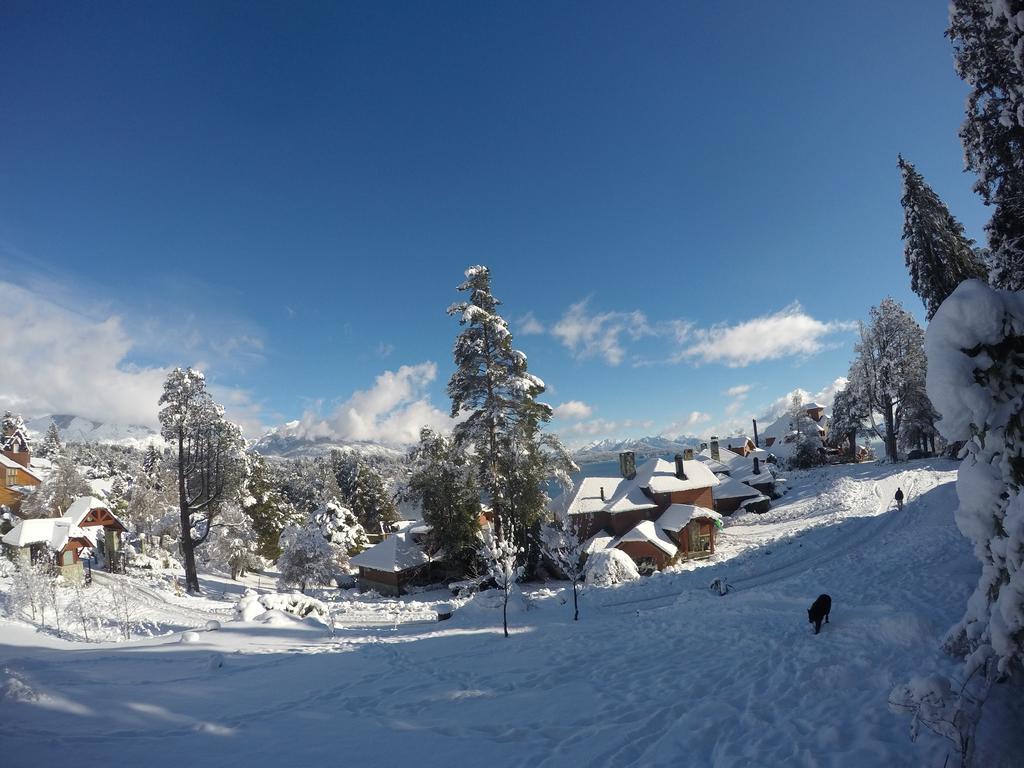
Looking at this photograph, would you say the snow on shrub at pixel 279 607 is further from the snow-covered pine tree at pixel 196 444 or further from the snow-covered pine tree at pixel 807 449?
the snow-covered pine tree at pixel 807 449

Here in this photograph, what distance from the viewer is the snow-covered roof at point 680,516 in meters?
35.2

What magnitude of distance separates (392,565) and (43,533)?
28164 mm

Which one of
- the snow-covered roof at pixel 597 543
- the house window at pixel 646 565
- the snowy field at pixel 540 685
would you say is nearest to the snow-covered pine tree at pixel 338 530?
the snow-covered roof at pixel 597 543

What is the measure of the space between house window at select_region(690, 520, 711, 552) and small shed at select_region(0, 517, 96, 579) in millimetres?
44946

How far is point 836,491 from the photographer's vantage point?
1572 inches

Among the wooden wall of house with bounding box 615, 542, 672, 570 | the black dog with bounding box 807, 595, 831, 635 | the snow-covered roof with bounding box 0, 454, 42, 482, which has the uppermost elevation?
the snow-covered roof with bounding box 0, 454, 42, 482

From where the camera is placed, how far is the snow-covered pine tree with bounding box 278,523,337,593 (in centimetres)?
3634

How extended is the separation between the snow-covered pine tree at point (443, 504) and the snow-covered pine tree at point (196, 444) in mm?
12236

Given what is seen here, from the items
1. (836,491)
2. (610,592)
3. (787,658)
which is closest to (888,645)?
(787,658)

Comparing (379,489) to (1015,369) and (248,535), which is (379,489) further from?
(1015,369)

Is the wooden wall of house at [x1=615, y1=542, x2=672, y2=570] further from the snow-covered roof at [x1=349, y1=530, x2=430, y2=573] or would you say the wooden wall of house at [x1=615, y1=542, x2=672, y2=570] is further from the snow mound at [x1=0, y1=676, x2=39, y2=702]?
the snow mound at [x1=0, y1=676, x2=39, y2=702]

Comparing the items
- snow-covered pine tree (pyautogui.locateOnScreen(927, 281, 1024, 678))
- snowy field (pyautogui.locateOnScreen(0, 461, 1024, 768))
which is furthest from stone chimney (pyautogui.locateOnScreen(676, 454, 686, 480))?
snow-covered pine tree (pyautogui.locateOnScreen(927, 281, 1024, 678))

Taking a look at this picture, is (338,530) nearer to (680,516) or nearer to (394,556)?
(394,556)

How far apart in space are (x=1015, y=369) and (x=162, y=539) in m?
62.5
